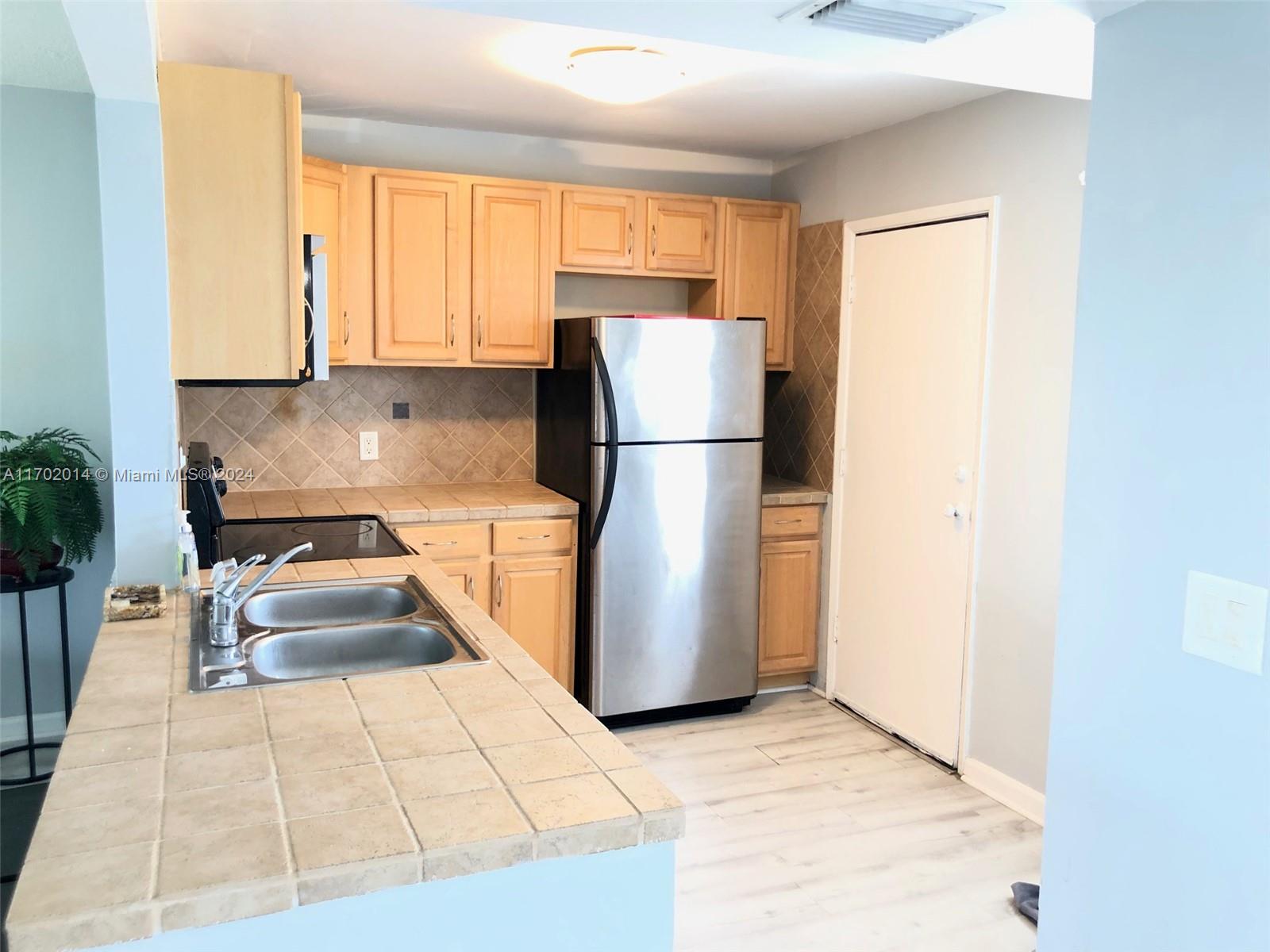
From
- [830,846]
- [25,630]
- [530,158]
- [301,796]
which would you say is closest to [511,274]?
[530,158]

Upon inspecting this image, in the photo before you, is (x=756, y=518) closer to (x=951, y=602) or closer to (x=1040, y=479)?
(x=951, y=602)

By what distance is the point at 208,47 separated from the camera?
3.08 meters

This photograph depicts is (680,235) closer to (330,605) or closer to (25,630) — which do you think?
(330,605)

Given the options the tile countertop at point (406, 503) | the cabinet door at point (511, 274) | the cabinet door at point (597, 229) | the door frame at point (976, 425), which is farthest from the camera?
the cabinet door at point (597, 229)

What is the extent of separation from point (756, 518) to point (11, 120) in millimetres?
3188

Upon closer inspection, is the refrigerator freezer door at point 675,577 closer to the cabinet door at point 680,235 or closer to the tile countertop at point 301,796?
the cabinet door at point 680,235

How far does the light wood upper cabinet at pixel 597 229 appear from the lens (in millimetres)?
4125

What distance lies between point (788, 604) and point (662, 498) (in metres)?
0.89

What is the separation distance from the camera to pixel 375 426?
4.25 meters

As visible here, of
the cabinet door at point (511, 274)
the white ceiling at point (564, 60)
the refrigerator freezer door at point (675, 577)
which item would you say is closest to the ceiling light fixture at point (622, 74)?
the white ceiling at point (564, 60)

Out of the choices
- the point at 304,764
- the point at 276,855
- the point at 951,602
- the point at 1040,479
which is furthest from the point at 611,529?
the point at 276,855

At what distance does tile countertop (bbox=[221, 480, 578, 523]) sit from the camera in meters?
3.69

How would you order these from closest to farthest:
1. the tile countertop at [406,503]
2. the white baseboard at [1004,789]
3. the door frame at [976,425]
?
the white baseboard at [1004,789] → the door frame at [976,425] → the tile countertop at [406,503]

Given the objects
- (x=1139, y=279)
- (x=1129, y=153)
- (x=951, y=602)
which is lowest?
(x=951, y=602)
